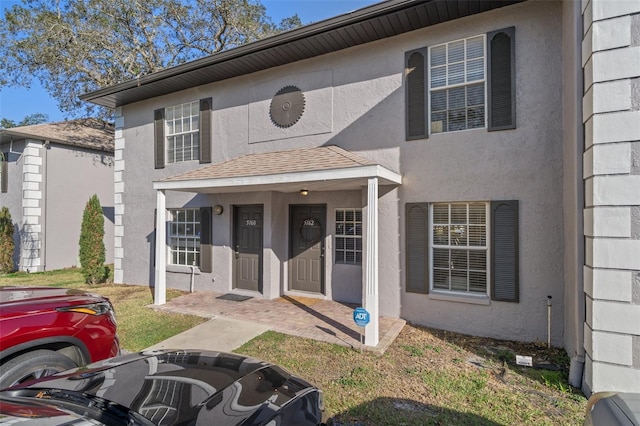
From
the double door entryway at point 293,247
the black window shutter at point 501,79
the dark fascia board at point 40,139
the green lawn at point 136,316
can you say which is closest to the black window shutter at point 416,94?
the black window shutter at point 501,79

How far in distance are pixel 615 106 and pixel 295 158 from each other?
16.5 ft

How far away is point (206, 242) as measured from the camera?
8.69 m

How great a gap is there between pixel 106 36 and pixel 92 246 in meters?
9.49

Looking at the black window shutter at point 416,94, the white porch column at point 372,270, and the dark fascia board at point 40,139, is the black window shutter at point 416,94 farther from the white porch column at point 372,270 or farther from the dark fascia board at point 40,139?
the dark fascia board at point 40,139

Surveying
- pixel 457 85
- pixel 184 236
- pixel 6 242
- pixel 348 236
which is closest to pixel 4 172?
pixel 6 242

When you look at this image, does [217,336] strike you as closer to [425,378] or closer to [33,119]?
[425,378]

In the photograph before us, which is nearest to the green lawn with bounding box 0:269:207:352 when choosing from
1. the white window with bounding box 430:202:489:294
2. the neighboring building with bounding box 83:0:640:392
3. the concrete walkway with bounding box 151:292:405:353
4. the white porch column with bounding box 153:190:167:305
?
the concrete walkway with bounding box 151:292:405:353

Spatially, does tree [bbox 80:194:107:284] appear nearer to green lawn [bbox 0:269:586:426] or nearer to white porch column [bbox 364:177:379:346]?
green lawn [bbox 0:269:586:426]

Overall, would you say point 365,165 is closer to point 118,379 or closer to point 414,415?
point 414,415

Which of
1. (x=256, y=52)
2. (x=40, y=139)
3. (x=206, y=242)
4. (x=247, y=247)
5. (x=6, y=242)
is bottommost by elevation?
(x=6, y=242)

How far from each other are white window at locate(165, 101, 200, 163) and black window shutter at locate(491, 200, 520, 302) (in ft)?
24.3

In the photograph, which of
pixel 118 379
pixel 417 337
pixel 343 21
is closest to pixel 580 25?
pixel 343 21

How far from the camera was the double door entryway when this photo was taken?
25.8 ft

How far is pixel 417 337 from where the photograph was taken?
5.63 metres
